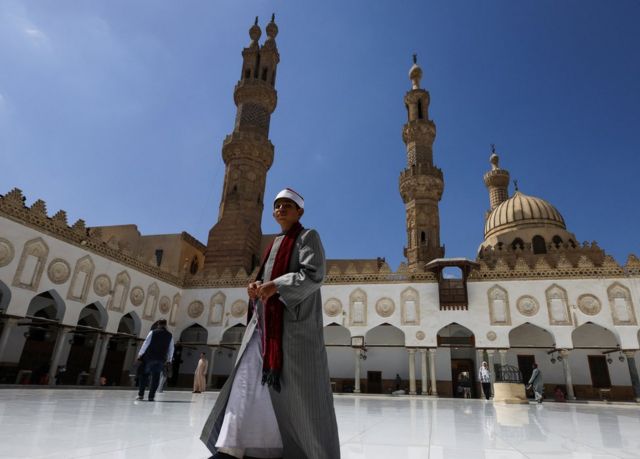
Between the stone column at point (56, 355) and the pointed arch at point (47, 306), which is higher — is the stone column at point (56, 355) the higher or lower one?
the lower one

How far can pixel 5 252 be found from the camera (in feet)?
39.4

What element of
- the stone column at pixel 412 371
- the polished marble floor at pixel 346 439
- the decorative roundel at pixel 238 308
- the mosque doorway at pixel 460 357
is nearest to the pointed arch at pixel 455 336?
the mosque doorway at pixel 460 357

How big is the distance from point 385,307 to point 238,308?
6957 mm

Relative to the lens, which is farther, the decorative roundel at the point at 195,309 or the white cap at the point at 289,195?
the decorative roundel at the point at 195,309

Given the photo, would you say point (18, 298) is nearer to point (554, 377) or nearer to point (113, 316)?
point (113, 316)

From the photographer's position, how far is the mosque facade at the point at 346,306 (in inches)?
553

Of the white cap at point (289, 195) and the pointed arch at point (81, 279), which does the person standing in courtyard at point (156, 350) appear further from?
the pointed arch at point (81, 279)

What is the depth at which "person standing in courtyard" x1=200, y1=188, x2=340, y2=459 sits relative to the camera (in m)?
1.93

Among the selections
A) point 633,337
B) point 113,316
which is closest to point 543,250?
point 633,337

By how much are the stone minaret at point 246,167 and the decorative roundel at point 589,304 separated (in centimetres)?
1530

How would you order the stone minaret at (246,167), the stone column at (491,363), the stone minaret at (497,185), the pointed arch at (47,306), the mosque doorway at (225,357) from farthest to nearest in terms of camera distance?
the stone minaret at (497,185) < the stone minaret at (246,167) < the mosque doorway at (225,357) < the stone column at (491,363) < the pointed arch at (47,306)

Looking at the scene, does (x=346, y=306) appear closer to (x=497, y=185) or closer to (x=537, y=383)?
(x=537, y=383)

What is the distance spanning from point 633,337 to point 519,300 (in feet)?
13.2

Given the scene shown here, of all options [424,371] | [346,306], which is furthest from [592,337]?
[346,306]
